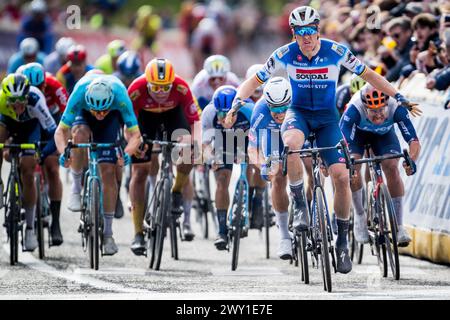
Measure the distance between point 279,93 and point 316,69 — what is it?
0.42 meters

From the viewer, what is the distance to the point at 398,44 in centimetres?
1798

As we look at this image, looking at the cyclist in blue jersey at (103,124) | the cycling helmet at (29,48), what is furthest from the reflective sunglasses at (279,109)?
the cycling helmet at (29,48)

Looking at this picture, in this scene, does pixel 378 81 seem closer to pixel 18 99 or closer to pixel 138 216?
pixel 138 216

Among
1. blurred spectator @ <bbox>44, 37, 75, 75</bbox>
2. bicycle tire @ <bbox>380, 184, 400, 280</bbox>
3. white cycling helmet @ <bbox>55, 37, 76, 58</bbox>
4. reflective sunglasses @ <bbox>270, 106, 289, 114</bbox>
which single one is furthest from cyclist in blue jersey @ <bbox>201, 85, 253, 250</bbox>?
white cycling helmet @ <bbox>55, 37, 76, 58</bbox>

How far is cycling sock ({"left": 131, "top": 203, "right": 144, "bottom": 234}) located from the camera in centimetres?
1527

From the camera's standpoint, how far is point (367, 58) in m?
18.2

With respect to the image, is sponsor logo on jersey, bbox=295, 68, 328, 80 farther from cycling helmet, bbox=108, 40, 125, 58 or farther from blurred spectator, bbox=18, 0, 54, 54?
blurred spectator, bbox=18, 0, 54, 54

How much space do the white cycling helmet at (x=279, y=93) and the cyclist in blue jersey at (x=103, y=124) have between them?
1.86 m

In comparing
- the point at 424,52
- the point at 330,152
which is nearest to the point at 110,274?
the point at 330,152

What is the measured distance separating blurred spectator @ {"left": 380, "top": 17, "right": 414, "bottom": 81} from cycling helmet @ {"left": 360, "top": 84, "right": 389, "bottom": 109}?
3957 mm

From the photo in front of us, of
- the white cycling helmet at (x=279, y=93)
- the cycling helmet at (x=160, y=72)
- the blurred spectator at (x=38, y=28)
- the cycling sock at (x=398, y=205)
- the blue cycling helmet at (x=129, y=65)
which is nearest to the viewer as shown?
the white cycling helmet at (x=279, y=93)

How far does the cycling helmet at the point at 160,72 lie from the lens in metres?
14.9

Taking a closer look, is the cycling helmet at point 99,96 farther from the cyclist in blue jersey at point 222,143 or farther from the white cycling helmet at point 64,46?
the white cycling helmet at point 64,46

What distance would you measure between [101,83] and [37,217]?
1753 millimetres
